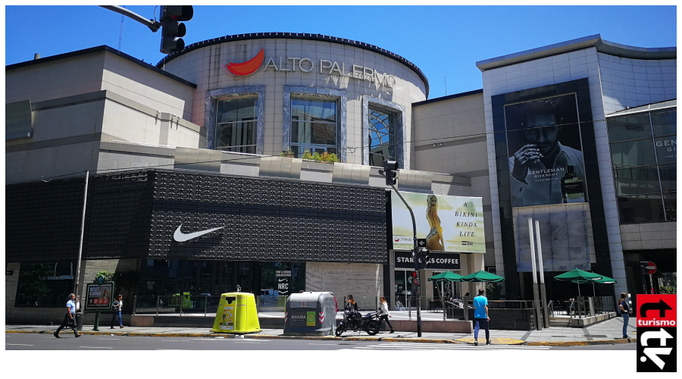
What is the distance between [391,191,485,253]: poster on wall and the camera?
117 ft

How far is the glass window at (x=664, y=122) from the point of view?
115ft

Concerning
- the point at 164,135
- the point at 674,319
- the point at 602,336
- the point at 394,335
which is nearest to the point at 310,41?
the point at 164,135

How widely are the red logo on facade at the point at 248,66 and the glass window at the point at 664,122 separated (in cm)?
2899

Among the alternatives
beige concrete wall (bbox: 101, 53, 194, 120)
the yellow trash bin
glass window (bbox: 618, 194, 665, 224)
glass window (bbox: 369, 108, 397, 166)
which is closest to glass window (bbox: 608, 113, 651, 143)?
glass window (bbox: 618, 194, 665, 224)

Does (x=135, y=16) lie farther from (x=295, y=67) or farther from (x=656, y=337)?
(x=295, y=67)

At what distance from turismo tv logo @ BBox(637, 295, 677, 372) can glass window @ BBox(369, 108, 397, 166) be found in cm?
3298

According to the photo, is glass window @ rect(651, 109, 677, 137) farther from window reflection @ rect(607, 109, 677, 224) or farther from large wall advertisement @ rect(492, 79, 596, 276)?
large wall advertisement @ rect(492, 79, 596, 276)

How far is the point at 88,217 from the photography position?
29953mm

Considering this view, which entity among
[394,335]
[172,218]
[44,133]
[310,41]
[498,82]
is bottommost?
[394,335]

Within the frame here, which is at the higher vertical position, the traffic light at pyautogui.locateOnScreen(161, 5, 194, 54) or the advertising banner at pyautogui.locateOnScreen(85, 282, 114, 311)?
the traffic light at pyautogui.locateOnScreen(161, 5, 194, 54)

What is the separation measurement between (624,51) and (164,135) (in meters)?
35.0

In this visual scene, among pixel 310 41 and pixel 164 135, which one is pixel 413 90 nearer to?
pixel 310 41

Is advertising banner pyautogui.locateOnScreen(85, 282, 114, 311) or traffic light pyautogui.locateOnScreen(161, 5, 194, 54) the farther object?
advertising banner pyautogui.locateOnScreen(85, 282, 114, 311)

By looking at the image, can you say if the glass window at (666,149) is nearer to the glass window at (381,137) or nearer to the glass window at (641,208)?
the glass window at (641,208)
